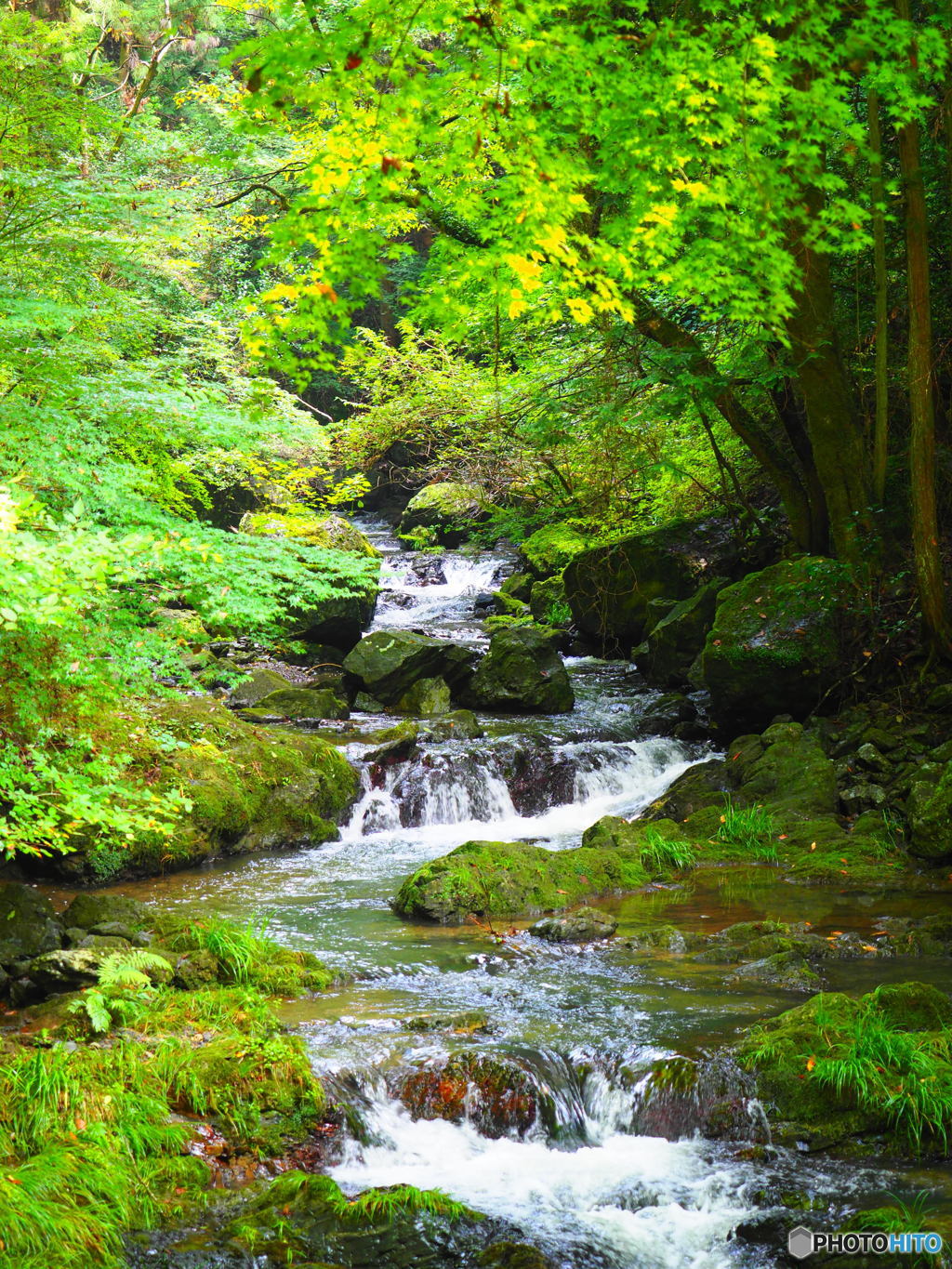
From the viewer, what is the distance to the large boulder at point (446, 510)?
1650 cm

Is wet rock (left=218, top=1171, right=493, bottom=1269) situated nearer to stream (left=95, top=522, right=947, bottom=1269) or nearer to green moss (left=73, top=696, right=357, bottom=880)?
stream (left=95, top=522, right=947, bottom=1269)

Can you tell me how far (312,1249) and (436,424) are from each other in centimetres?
1123

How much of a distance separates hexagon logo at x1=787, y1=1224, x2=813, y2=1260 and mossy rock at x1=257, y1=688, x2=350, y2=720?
10.2 metres

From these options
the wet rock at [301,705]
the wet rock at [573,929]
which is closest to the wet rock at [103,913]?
the wet rock at [573,929]

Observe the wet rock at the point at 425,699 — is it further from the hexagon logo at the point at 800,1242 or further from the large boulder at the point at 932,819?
the hexagon logo at the point at 800,1242

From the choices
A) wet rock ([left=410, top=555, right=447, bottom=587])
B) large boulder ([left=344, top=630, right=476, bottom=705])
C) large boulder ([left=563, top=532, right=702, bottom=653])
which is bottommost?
large boulder ([left=344, top=630, right=476, bottom=705])

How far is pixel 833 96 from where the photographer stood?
572cm

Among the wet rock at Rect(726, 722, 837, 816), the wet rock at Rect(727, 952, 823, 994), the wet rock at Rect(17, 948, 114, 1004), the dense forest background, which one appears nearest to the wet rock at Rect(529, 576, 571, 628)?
the dense forest background

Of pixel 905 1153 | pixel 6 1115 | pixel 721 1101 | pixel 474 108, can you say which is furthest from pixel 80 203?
pixel 905 1153

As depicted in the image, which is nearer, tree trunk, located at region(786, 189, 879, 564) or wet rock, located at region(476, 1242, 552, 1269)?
wet rock, located at region(476, 1242, 552, 1269)

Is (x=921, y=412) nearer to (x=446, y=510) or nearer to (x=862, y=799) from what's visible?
(x=862, y=799)

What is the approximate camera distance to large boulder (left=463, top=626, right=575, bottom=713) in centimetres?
1468

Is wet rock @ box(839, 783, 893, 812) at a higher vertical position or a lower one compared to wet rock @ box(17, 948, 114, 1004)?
higher

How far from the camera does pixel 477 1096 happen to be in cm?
494
